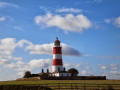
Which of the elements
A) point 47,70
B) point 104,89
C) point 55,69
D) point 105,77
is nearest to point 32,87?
point 104,89

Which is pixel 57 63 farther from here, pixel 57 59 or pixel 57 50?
pixel 57 50

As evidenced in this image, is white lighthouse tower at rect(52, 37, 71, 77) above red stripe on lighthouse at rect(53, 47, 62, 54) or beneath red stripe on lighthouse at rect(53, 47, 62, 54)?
beneath

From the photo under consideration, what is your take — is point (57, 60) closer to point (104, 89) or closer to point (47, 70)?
point (47, 70)

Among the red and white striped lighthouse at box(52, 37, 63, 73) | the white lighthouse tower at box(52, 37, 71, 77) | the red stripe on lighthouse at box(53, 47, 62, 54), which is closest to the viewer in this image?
the white lighthouse tower at box(52, 37, 71, 77)

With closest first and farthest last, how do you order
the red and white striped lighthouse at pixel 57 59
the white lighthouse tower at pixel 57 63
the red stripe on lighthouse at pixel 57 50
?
the white lighthouse tower at pixel 57 63, the red and white striped lighthouse at pixel 57 59, the red stripe on lighthouse at pixel 57 50

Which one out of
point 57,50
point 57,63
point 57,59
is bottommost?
point 57,63

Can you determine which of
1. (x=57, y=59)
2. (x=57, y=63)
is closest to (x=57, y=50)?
(x=57, y=59)

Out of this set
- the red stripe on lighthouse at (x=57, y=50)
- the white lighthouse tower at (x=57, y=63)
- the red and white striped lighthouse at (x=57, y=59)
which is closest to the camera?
the white lighthouse tower at (x=57, y=63)

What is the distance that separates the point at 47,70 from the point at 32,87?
5596 cm

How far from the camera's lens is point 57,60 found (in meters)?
75.3

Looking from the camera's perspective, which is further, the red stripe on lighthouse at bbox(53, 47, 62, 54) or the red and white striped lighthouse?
the red stripe on lighthouse at bbox(53, 47, 62, 54)

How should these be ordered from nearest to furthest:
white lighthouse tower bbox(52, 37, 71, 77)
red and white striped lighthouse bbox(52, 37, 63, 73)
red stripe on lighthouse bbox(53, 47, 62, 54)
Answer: white lighthouse tower bbox(52, 37, 71, 77), red and white striped lighthouse bbox(52, 37, 63, 73), red stripe on lighthouse bbox(53, 47, 62, 54)

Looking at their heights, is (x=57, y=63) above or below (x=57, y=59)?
below

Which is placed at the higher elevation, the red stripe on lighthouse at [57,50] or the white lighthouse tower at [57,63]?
the red stripe on lighthouse at [57,50]
